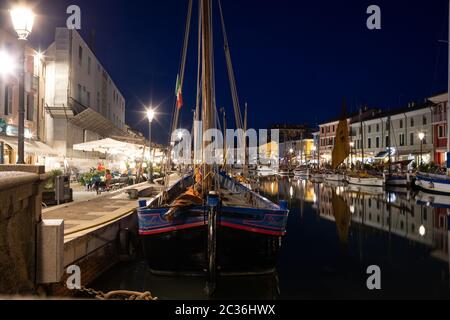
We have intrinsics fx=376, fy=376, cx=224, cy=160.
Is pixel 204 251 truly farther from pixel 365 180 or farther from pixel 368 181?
pixel 365 180

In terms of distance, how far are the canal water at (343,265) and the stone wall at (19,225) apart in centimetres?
405

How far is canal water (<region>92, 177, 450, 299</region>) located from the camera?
36.8 feet

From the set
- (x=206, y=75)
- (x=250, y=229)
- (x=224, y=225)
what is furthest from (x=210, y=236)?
(x=206, y=75)

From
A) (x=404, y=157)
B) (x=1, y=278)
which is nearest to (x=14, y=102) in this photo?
(x=1, y=278)

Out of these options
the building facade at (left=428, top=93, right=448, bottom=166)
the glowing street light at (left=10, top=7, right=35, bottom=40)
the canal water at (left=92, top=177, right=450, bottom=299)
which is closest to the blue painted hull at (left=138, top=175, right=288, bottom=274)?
the canal water at (left=92, top=177, right=450, bottom=299)

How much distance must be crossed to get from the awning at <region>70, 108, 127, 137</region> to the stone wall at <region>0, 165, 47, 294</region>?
26.3 m

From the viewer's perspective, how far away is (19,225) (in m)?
7.03

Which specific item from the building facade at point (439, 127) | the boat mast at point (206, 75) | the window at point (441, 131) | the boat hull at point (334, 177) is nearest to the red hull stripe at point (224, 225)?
the boat mast at point (206, 75)

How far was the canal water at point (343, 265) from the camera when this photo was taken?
1120cm

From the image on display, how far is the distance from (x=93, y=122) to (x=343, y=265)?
31827 mm

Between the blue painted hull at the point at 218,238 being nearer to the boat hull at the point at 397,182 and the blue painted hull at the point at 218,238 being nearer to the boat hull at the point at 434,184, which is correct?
the boat hull at the point at 434,184

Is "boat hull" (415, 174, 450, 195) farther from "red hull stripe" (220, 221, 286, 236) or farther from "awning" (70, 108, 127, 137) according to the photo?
"awning" (70, 108, 127, 137)

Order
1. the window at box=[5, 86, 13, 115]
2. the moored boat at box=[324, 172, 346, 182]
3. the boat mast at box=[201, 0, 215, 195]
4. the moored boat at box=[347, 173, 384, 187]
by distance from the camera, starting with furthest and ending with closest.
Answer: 1. the moored boat at box=[324, 172, 346, 182]
2. the moored boat at box=[347, 173, 384, 187]
3. the window at box=[5, 86, 13, 115]
4. the boat mast at box=[201, 0, 215, 195]
